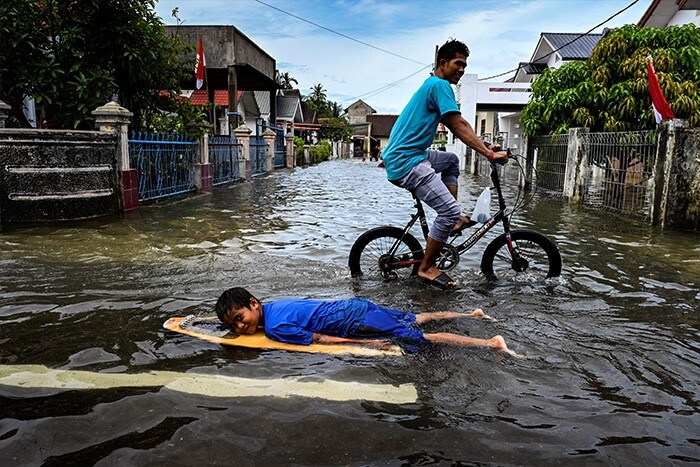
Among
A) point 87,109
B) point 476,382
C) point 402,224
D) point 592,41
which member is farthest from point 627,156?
point 592,41

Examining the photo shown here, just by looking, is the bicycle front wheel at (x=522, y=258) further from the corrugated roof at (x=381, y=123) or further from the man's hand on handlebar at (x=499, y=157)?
the corrugated roof at (x=381, y=123)

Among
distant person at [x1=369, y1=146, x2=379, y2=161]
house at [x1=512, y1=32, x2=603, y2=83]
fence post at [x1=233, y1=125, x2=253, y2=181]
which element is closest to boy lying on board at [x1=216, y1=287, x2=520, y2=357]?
fence post at [x1=233, y1=125, x2=253, y2=181]

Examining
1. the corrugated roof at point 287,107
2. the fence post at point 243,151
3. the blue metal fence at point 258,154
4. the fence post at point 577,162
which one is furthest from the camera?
the corrugated roof at point 287,107

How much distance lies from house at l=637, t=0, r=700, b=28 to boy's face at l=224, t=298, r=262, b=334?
61.6ft

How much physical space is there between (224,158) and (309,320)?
1400 centimetres

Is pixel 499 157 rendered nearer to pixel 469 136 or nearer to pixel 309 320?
pixel 469 136

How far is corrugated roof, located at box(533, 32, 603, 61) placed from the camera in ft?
87.6

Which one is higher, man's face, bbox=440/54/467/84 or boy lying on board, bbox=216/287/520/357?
man's face, bbox=440/54/467/84

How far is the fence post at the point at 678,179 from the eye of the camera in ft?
28.7

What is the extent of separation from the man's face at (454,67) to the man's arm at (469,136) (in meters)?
0.37

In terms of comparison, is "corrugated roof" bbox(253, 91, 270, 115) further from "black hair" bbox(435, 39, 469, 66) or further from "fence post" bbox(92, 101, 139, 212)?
"black hair" bbox(435, 39, 469, 66)

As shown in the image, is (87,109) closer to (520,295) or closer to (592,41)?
(520,295)

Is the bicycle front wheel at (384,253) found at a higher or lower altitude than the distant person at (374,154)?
lower

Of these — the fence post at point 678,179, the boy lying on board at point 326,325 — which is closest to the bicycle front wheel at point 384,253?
the boy lying on board at point 326,325
